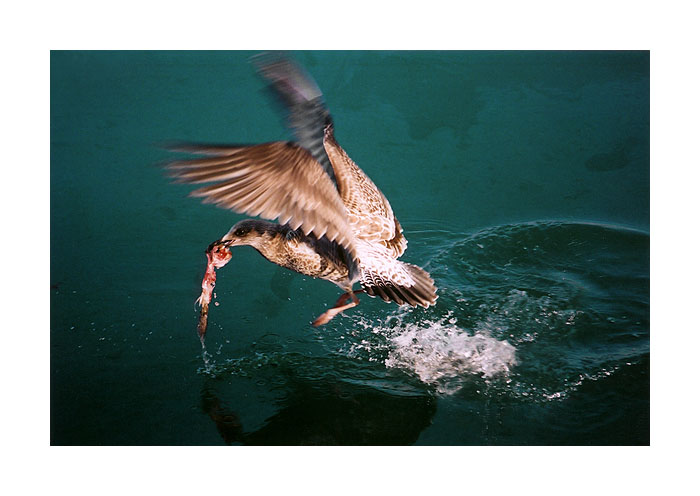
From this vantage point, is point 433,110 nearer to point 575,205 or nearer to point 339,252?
point 575,205

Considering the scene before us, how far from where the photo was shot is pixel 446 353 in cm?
237

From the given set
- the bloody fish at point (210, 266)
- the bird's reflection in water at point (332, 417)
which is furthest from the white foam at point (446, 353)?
the bloody fish at point (210, 266)

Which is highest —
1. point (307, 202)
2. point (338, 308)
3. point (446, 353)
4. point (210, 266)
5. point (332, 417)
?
point (307, 202)

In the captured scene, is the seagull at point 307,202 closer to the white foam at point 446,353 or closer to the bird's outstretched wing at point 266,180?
the bird's outstretched wing at point 266,180

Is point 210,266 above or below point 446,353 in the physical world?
above

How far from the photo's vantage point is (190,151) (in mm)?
1563

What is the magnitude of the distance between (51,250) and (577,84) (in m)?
3.04

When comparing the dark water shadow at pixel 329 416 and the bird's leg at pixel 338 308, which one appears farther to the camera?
the bird's leg at pixel 338 308

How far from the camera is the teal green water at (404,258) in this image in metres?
2.08

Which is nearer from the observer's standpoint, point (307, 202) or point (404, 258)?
point (307, 202)

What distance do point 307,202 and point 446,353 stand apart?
3.04 ft

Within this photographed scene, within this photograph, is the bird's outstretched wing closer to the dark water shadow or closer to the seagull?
the seagull

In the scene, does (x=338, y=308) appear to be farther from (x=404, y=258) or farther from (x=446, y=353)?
(x=404, y=258)

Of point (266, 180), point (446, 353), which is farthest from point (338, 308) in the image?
point (266, 180)
